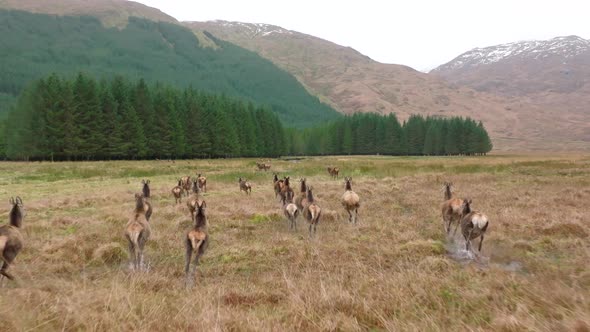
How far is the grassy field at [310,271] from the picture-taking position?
16.8 ft

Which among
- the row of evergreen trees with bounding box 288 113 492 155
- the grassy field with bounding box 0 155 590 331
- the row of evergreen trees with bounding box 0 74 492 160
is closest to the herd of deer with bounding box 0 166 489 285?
the grassy field with bounding box 0 155 590 331

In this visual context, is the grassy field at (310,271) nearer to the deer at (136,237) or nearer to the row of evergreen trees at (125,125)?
the deer at (136,237)

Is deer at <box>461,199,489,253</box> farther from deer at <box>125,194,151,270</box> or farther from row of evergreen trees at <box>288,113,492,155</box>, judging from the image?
row of evergreen trees at <box>288,113,492,155</box>

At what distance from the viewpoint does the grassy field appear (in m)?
5.11

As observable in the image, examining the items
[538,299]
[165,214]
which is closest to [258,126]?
[165,214]

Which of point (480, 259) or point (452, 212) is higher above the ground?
point (452, 212)

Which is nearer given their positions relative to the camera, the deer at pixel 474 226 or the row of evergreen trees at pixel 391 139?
the deer at pixel 474 226

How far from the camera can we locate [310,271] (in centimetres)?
813

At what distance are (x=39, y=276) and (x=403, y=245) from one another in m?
9.76

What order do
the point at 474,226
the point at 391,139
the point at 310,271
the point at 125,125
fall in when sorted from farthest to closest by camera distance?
the point at 391,139
the point at 125,125
the point at 474,226
the point at 310,271

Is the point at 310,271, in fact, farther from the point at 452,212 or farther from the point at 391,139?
the point at 391,139

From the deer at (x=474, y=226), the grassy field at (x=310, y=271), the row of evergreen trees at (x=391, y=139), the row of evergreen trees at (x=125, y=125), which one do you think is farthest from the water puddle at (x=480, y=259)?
the row of evergreen trees at (x=391, y=139)

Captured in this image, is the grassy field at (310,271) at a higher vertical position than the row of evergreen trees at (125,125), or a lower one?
lower

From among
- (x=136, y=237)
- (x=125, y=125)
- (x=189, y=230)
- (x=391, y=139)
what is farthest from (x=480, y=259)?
(x=391, y=139)
